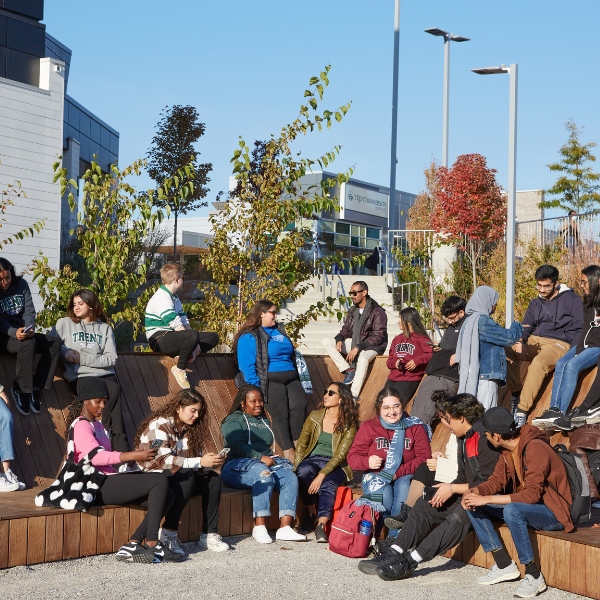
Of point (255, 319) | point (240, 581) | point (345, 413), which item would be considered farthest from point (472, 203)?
point (240, 581)

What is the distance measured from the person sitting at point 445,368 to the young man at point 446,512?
6.68ft

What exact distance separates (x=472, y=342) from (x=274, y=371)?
2.08 meters

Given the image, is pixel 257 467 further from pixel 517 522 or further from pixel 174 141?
pixel 174 141

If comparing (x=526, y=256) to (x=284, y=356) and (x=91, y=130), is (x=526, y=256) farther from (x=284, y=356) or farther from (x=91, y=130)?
(x=91, y=130)

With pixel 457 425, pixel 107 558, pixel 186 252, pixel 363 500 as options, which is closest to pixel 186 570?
pixel 107 558

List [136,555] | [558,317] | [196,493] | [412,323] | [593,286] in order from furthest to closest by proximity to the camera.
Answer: [412,323], [558,317], [593,286], [196,493], [136,555]

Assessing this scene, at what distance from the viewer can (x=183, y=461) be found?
531 cm

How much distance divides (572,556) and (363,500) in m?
1.68

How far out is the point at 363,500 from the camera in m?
5.73

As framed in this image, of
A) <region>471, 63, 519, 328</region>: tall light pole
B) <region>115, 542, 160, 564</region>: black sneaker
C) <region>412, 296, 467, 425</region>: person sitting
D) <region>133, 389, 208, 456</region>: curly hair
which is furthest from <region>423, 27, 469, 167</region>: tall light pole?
<region>115, 542, 160, 564</region>: black sneaker

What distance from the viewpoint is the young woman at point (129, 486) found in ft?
16.3

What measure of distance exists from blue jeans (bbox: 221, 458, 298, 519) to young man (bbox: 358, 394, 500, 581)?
931 millimetres

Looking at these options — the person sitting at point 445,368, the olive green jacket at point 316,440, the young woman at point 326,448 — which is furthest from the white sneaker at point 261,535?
the person sitting at point 445,368

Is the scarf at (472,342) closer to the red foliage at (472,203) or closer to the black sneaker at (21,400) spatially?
the black sneaker at (21,400)
